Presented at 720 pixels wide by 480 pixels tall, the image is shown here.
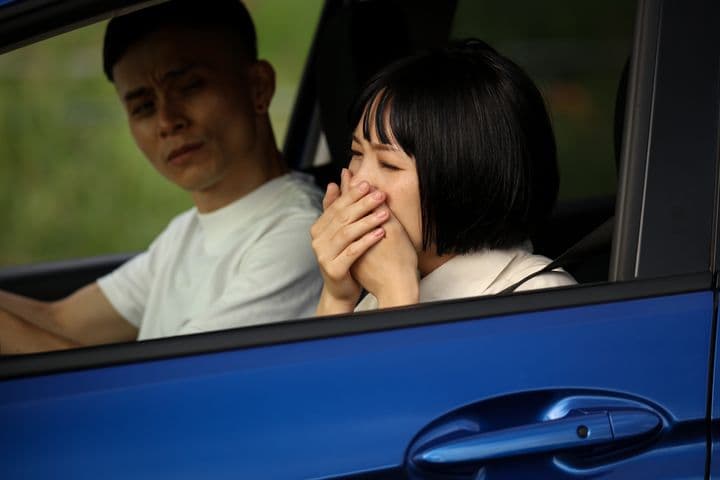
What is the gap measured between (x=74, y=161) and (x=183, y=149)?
330 inches

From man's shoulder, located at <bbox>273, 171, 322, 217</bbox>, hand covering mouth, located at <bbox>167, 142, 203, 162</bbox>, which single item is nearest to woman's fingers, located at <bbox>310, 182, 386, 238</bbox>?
man's shoulder, located at <bbox>273, 171, 322, 217</bbox>

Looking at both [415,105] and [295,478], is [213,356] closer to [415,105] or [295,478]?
[295,478]

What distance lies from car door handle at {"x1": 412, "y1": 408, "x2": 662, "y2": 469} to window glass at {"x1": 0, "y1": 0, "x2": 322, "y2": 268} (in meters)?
5.85

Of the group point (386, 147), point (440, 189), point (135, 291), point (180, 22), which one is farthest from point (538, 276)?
point (135, 291)

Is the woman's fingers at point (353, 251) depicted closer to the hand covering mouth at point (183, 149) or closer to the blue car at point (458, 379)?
the blue car at point (458, 379)

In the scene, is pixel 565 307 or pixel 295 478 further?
pixel 565 307

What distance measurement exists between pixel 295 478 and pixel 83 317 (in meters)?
1.53

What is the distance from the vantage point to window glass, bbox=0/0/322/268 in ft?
28.4

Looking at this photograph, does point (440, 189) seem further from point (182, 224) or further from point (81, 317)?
point (81, 317)

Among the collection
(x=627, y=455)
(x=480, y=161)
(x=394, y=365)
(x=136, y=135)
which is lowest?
(x=627, y=455)

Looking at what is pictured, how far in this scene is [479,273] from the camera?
1.87 meters

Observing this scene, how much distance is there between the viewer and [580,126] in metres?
9.12

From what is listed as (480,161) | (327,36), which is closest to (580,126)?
(327,36)

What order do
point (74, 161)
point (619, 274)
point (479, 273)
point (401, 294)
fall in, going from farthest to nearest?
point (74, 161)
point (479, 273)
point (401, 294)
point (619, 274)
